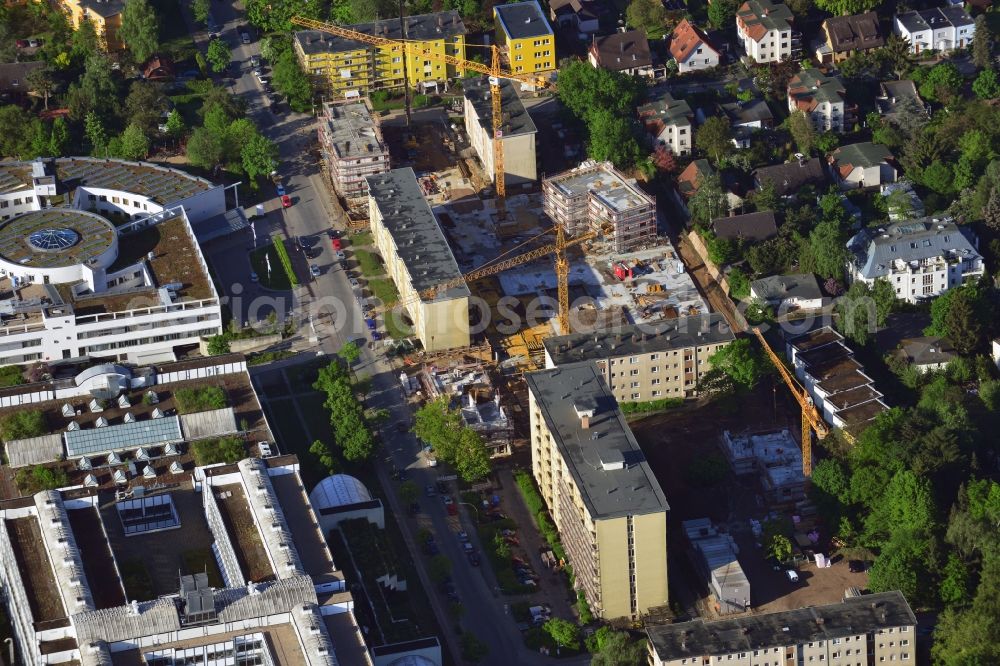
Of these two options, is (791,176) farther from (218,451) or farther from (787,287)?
(218,451)

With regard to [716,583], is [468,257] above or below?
above

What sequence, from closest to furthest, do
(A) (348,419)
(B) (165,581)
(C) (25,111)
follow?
(B) (165,581) < (A) (348,419) < (C) (25,111)

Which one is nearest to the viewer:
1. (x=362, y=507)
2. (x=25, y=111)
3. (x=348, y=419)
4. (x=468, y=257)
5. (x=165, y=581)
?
(x=165, y=581)

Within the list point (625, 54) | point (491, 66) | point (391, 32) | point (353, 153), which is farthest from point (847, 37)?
point (353, 153)

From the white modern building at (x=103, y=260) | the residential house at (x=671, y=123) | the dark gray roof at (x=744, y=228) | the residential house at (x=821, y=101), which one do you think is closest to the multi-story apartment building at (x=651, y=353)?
the dark gray roof at (x=744, y=228)

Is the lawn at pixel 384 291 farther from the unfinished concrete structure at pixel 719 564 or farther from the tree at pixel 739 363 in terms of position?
the unfinished concrete structure at pixel 719 564

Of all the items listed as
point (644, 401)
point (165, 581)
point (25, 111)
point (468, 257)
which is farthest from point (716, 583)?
point (25, 111)

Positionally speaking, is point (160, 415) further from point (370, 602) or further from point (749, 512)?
point (749, 512)

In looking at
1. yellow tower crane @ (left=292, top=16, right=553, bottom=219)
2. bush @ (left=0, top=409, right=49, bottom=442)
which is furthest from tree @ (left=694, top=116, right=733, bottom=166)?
bush @ (left=0, top=409, right=49, bottom=442)
